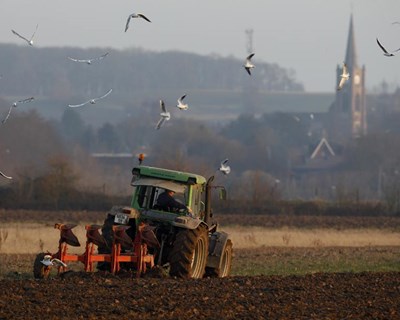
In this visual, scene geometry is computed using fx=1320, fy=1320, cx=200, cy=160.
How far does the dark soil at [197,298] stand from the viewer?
1616 centimetres

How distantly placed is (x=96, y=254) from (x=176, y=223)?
1.37 meters

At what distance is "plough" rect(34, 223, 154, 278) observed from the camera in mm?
20469

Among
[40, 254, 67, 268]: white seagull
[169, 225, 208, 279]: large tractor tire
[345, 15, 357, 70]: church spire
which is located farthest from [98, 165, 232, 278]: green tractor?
[345, 15, 357, 70]: church spire

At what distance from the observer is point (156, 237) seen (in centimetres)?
2141

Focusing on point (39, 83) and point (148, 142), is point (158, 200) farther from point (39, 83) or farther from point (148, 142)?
point (39, 83)

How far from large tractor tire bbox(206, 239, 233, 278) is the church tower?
138 m

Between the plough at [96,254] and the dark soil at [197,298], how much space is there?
246 millimetres

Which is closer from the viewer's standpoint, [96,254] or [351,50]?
[96,254]

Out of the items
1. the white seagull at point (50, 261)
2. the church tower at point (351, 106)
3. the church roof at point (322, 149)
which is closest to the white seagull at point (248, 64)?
the white seagull at point (50, 261)

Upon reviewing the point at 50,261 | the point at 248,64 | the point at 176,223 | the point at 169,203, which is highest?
the point at 248,64

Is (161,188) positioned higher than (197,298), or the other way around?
(161,188)

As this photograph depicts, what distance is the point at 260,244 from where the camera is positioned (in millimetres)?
35844

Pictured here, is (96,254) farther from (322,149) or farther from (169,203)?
(322,149)

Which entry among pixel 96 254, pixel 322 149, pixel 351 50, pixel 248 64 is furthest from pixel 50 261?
pixel 351 50
